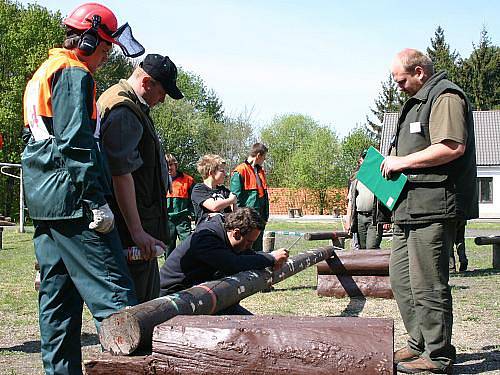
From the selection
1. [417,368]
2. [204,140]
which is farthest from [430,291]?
[204,140]

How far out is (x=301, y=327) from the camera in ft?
9.53

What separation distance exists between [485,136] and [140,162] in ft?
162

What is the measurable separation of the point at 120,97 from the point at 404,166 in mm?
2013

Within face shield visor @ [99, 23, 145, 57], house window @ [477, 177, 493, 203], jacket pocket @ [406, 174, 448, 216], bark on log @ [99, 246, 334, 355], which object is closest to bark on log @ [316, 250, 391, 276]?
bark on log @ [99, 246, 334, 355]

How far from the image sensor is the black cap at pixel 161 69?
441 centimetres

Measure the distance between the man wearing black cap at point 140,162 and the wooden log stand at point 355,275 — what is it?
486cm

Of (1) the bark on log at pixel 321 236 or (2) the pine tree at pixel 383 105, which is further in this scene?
(2) the pine tree at pixel 383 105

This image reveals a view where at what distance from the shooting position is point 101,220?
3557mm

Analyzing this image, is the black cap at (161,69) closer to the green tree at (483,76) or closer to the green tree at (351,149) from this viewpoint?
the green tree at (351,149)

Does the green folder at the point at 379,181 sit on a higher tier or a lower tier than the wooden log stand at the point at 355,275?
higher

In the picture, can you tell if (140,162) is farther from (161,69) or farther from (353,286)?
(353,286)

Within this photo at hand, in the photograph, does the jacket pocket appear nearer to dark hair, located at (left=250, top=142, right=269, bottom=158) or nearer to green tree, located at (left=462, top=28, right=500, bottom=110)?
dark hair, located at (left=250, top=142, right=269, bottom=158)

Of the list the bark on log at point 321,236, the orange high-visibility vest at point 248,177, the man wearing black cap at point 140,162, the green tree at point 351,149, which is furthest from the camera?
the green tree at point 351,149

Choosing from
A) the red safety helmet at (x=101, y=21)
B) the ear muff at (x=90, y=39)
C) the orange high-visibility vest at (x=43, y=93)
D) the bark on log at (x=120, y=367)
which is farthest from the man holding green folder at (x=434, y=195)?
the bark on log at (x=120, y=367)
